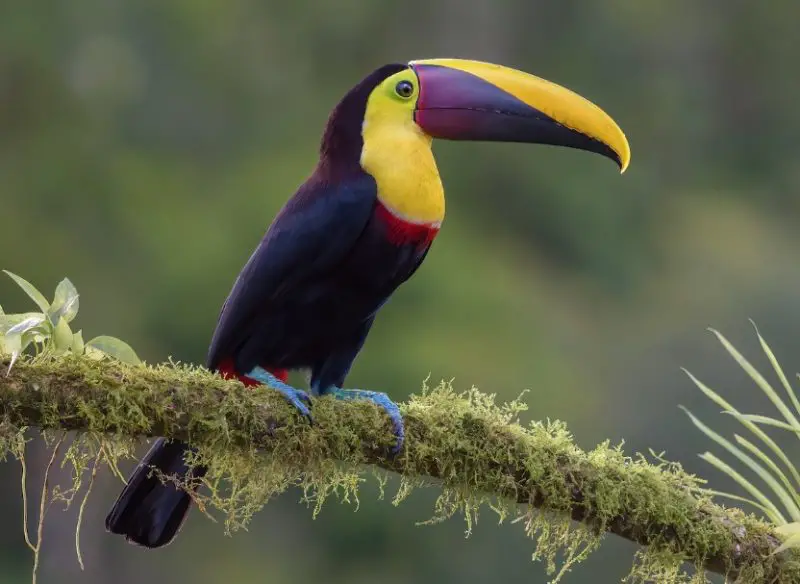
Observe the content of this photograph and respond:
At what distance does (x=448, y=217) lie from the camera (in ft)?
32.4

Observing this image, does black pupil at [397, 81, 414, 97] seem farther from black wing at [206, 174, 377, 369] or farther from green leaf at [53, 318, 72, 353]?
green leaf at [53, 318, 72, 353]

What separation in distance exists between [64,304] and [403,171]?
61cm

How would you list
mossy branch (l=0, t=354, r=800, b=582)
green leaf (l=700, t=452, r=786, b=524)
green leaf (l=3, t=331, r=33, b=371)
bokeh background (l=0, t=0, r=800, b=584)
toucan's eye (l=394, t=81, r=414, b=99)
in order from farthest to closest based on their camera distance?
bokeh background (l=0, t=0, r=800, b=584) → toucan's eye (l=394, t=81, r=414, b=99) → green leaf (l=700, t=452, r=786, b=524) → mossy branch (l=0, t=354, r=800, b=582) → green leaf (l=3, t=331, r=33, b=371)

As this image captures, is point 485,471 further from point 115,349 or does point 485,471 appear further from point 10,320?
point 10,320

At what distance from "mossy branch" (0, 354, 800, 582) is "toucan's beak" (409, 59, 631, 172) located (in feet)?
1.83

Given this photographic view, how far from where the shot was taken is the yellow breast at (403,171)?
92.6 inches

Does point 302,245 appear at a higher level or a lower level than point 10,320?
higher

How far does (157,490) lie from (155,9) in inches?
331

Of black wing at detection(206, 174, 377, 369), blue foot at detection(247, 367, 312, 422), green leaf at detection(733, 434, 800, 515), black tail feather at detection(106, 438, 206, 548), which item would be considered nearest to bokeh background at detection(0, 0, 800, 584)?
green leaf at detection(733, 434, 800, 515)

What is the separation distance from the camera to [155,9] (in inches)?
402

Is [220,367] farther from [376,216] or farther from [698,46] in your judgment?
[698,46]

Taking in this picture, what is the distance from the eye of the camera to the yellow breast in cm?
235

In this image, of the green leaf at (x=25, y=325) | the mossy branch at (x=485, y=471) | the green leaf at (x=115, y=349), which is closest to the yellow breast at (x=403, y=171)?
the mossy branch at (x=485, y=471)

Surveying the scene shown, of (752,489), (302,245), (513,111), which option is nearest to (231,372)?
(302,245)
